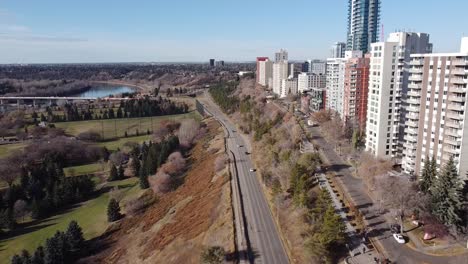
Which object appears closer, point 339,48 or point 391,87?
point 391,87

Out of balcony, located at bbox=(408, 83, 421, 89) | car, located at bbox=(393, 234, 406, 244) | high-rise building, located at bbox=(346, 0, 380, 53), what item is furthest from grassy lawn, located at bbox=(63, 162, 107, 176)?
high-rise building, located at bbox=(346, 0, 380, 53)

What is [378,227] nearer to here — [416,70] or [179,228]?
→ [416,70]

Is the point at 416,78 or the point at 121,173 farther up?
the point at 416,78

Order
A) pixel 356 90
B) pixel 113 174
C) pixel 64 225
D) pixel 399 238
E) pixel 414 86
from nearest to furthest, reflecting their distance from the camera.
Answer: pixel 399 238
pixel 414 86
pixel 64 225
pixel 113 174
pixel 356 90

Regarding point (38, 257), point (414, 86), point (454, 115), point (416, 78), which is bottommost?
point (38, 257)

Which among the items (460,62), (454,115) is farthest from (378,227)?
(460,62)

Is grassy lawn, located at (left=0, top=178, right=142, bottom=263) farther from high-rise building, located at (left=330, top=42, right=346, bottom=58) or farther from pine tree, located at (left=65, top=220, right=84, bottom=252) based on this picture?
high-rise building, located at (left=330, top=42, right=346, bottom=58)

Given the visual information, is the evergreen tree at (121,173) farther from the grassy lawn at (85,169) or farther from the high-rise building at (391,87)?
the high-rise building at (391,87)
